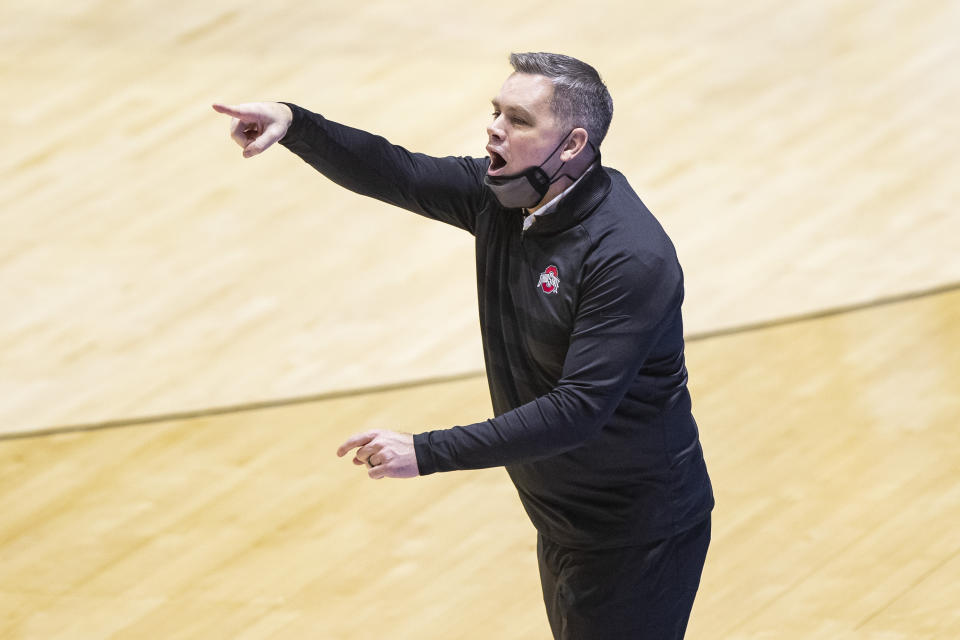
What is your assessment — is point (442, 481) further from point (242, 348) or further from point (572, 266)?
point (572, 266)

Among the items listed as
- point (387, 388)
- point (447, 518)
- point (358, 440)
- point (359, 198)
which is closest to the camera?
point (358, 440)

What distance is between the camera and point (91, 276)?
381cm

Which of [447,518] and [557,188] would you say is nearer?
[557,188]

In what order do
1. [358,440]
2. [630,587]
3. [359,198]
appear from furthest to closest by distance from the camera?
1. [359,198]
2. [630,587]
3. [358,440]

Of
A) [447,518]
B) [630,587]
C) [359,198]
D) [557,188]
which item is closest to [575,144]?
[557,188]

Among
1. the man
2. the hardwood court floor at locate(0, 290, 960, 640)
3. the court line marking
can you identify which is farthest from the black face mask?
the court line marking

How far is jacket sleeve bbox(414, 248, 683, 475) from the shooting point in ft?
5.43

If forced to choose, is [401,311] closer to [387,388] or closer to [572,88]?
[387,388]

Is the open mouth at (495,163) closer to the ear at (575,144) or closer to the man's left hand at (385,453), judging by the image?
the ear at (575,144)

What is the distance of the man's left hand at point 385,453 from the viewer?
1.65 metres

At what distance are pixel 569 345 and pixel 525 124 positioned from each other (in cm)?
26

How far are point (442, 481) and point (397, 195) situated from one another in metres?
1.19

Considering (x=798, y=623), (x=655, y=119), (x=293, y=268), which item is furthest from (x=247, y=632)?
(x=655, y=119)

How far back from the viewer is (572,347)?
1.68 metres
